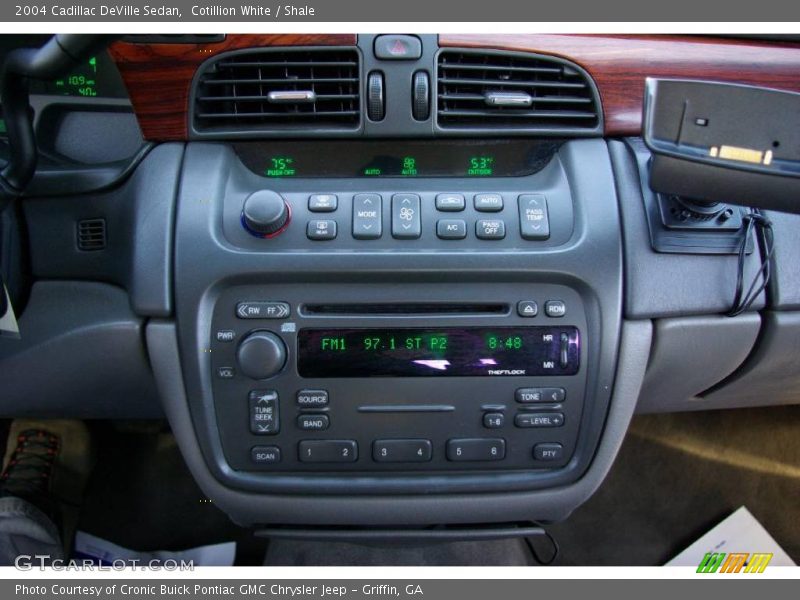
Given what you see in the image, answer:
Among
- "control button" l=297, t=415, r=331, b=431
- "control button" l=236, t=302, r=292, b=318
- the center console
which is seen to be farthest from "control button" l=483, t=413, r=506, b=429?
"control button" l=236, t=302, r=292, b=318

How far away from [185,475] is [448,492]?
93 centimetres

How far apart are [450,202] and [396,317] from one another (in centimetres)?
19

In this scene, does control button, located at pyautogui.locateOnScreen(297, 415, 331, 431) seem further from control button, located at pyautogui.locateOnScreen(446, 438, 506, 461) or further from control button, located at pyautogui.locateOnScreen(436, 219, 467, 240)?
control button, located at pyautogui.locateOnScreen(436, 219, 467, 240)

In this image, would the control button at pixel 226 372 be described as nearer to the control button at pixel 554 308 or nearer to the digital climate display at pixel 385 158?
the digital climate display at pixel 385 158

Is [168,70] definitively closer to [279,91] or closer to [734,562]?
[279,91]

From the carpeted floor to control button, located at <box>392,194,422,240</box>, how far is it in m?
1.03

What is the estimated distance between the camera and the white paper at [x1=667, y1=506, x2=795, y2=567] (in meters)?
1.64

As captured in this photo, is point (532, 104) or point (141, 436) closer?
point (532, 104)

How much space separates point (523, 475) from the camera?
104 cm

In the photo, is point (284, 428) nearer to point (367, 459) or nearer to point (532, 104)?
point (367, 459)

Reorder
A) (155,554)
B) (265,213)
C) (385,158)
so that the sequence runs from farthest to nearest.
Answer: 1. (155,554)
2. (385,158)
3. (265,213)

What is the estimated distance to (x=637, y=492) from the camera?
67.0 inches

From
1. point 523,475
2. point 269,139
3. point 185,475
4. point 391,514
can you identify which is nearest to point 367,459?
point 391,514

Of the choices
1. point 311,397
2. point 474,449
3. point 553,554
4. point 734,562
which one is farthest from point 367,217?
point 734,562
